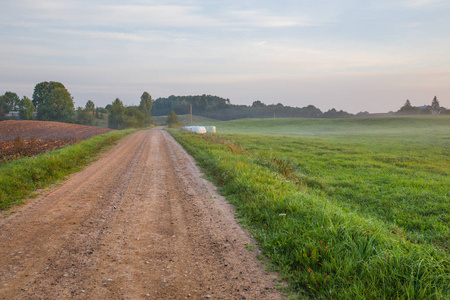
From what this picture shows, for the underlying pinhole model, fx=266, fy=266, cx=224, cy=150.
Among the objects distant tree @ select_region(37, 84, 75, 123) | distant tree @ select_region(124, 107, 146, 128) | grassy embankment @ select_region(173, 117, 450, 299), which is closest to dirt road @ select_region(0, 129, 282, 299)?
grassy embankment @ select_region(173, 117, 450, 299)

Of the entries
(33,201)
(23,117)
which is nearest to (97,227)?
(33,201)

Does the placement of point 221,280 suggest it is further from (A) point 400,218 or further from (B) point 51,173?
(B) point 51,173

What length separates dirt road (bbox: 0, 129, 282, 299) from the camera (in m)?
3.41

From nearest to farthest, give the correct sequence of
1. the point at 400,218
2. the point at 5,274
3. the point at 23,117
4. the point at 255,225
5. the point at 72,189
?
the point at 5,274 < the point at 255,225 < the point at 400,218 < the point at 72,189 < the point at 23,117

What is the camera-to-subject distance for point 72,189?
8.09 m

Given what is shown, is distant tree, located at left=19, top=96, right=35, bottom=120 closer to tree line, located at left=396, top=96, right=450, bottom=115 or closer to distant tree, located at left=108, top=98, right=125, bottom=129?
distant tree, located at left=108, top=98, right=125, bottom=129

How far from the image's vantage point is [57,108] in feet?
282

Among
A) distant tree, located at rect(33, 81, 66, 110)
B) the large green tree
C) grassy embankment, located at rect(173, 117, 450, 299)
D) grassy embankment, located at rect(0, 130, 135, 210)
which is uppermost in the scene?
distant tree, located at rect(33, 81, 66, 110)

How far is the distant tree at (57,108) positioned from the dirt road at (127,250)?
92.8m

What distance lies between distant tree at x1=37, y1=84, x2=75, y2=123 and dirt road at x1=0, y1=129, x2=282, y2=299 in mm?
92788

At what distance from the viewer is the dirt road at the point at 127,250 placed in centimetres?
341

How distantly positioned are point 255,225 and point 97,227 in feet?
10.5

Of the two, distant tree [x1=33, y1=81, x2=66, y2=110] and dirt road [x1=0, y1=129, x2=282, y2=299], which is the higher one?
distant tree [x1=33, y1=81, x2=66, y2=110]

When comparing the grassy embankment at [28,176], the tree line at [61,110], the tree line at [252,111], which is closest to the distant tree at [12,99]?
the tree line at [61,110]
